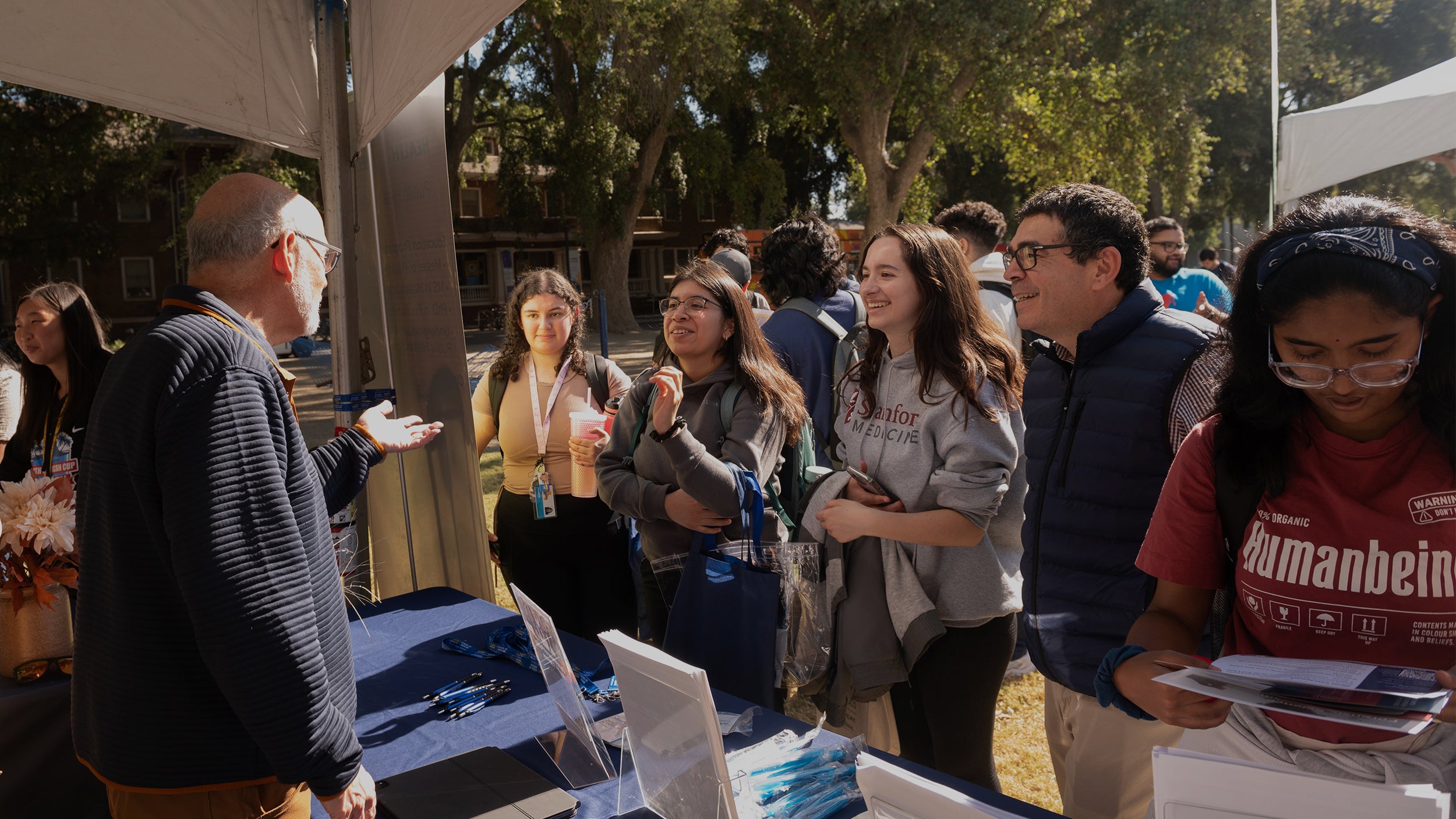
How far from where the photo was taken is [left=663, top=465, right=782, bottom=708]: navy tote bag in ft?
7.39

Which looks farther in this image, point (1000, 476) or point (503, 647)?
point (503, 647)

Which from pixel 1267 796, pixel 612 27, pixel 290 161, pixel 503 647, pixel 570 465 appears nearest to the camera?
pixel 1267 796

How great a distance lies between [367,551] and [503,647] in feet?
5.83

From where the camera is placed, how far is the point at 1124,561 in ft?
6.34

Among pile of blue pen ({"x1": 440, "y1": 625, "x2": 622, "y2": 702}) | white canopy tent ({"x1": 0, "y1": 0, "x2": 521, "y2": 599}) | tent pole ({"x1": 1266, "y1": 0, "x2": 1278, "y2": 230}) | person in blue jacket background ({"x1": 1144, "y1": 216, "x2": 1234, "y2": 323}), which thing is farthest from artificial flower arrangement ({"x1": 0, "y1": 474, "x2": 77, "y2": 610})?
person in blue jacket background ({"x1": 1144, "y1": 216, "x2": 1234, "y2": 323})

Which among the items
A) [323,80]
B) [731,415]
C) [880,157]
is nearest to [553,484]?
[731,415]

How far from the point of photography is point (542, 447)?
11.1 feet

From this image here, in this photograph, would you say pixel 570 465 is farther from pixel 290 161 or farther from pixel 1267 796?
pixel 290 161

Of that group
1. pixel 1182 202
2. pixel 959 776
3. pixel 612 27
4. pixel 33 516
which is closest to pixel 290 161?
pixel 612 27

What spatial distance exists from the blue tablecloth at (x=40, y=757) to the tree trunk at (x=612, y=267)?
2024 centimetres

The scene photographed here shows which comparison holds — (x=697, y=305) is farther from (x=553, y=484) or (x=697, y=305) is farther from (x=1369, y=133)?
(x=1369, y=133)

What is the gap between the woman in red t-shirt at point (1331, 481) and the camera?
1.19m

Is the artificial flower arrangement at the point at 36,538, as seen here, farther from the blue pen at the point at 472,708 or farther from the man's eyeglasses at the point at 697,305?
the man's eyeglasses at the point at 697,305

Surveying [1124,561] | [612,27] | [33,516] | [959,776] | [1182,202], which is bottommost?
[959,776]
